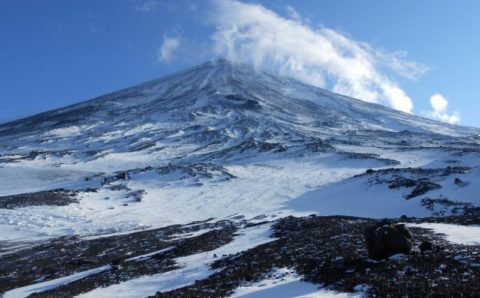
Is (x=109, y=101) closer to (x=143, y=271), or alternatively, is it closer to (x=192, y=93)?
(x=192, y=93)

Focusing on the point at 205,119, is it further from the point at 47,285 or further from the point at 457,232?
the point at 457,232

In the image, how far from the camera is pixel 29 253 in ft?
113

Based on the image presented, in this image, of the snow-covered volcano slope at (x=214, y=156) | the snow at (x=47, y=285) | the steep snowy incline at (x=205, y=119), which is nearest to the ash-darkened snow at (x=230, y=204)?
the snow at (x=47, y=285)

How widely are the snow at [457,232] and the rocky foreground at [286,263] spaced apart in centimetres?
62

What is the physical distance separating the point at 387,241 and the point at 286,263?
146 inches

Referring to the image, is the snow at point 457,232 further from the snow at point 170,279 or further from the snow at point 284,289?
the snow at point 170,279

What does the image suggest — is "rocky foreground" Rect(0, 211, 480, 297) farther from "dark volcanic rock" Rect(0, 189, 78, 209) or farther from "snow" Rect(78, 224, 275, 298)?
"dark volcanic rock" Rect(0, 189, 78, 209)

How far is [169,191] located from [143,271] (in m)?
40.8

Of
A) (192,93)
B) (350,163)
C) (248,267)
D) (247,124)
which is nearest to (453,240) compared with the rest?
(248,267)

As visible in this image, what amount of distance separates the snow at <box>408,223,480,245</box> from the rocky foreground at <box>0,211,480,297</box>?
0.62 meters

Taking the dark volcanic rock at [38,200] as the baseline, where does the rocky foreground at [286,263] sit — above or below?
below

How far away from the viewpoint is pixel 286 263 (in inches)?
714

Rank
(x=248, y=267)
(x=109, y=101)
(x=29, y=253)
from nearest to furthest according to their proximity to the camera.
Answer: (x=248, y=267), (x=29, y=253), (x=109, y=101)

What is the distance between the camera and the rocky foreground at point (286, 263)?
13.7 metres
